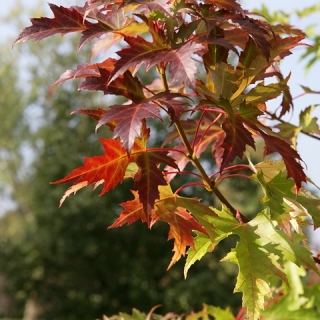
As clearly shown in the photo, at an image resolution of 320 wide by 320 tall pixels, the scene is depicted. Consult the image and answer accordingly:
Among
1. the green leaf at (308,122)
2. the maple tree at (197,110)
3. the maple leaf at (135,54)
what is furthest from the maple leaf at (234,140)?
the green leaf at (308,122)

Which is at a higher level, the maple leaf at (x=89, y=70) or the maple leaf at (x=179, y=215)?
the maple leaf at (x=89, y=70)

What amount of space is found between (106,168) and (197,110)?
0.12m

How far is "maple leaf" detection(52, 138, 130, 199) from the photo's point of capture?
60 cm

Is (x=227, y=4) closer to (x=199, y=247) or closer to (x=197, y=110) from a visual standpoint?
(x=197, y=110)

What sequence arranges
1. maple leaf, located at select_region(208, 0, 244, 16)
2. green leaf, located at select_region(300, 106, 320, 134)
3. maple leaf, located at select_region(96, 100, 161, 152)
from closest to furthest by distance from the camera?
maple leaf, located at select_region(96, 100, 161, 152) < maple leaf, located at select_region(208, 0, 244, 16) < green leaf, located at select_region(300, 106, 320, 134)

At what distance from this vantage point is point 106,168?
60cm

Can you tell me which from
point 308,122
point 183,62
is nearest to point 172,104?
point 183,62

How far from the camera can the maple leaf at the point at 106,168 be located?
1.95 feet

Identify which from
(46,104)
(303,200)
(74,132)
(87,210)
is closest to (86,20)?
(303,200)

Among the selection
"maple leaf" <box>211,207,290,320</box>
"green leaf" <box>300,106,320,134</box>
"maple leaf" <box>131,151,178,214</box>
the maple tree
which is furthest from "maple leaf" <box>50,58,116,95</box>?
"green leaf" <box>300,106,320,134</box>

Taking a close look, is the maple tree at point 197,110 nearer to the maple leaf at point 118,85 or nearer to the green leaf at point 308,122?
the maple leaf at point 118,85

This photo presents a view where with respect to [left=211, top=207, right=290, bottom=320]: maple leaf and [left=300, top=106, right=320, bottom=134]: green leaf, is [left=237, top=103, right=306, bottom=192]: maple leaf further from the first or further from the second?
[left=300, top=106, right=320, bottom=134]: green leaf

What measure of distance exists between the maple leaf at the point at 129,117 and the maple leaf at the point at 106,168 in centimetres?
5

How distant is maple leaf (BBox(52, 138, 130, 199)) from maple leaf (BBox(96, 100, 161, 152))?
0.18 ft
